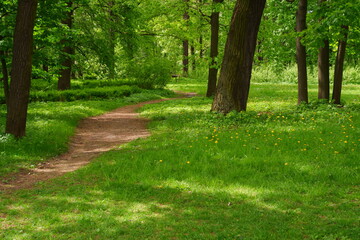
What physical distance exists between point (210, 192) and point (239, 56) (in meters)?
7.09

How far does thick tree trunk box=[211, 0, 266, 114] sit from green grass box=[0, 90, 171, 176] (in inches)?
211

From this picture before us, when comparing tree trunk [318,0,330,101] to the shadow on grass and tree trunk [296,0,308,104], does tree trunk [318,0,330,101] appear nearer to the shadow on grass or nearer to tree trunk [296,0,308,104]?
tree trunk [296,0,308,104]

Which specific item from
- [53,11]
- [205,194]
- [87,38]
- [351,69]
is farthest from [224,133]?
[351,69]

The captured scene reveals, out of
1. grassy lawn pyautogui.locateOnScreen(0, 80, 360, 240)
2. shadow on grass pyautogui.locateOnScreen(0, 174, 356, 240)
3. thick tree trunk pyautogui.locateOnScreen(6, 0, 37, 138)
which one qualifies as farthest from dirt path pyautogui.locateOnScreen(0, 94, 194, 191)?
thick tree trunk pyautogui.locateOnScreen(6, 0, 37, 138)

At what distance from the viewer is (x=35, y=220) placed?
5.30 metres

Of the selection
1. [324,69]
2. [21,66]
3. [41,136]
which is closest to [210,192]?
[41,136]

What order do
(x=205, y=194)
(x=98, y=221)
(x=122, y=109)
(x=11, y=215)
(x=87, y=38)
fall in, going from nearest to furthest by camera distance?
(x=98, y=221) < (x=11, y=215) < (x=205, y=194) < (x=122, y=109) < (x=87, y=38)

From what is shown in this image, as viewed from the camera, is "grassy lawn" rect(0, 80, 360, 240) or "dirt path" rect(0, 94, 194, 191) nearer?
"grassy lawn" rect(0, 80, 360, 240)

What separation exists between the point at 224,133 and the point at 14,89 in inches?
227

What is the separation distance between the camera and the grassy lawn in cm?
482

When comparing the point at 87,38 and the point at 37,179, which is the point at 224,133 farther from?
the point at 87,38

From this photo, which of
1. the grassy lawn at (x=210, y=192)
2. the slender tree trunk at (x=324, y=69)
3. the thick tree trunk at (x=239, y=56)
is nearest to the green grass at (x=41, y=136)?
the grassy lawn at (x=210, y=192)

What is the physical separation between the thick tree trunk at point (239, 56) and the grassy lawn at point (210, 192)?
8.28 ft

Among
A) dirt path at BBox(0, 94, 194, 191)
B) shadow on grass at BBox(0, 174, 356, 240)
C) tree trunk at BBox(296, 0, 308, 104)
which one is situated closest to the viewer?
shadow on grass at BBox(0, 174, 356, 240)
